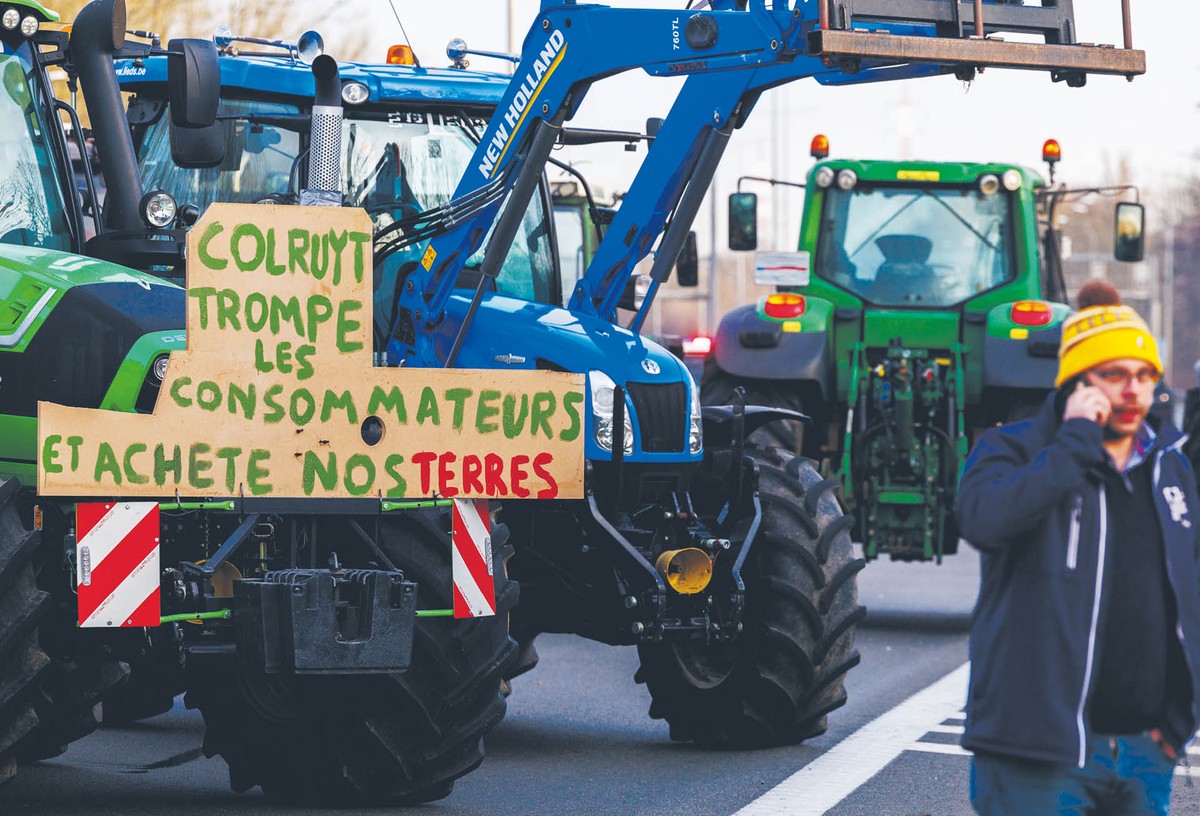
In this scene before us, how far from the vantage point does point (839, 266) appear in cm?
1599

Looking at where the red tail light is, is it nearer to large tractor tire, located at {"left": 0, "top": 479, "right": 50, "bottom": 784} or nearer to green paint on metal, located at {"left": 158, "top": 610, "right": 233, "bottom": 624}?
green paint on metal, located at {"left": 158, "top": 610, "right": 233, "bottom": 624}

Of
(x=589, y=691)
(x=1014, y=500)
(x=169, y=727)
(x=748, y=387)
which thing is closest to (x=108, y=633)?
(x=169, y=727)

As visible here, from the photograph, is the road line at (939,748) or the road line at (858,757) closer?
the road line at (858,757)

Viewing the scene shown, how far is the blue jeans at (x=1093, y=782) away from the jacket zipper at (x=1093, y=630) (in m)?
0.04

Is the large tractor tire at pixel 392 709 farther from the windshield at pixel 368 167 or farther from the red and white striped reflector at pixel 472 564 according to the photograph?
the windshield at pixel 368 167

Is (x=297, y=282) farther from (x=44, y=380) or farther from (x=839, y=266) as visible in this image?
(x=839, y=266)

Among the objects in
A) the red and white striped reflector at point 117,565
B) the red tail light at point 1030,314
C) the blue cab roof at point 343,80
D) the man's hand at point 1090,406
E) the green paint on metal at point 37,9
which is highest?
the green paint on metal at point 37,9

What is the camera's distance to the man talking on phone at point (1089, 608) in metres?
4.92

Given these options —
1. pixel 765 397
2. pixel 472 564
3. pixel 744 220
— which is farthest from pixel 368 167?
pixel 744 220

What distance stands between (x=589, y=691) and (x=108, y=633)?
476 cm

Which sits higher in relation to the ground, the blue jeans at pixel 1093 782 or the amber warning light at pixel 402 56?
the amber warning light at pixel 402 56

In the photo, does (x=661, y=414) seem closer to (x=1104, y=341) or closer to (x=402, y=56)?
(x=402, y=56)

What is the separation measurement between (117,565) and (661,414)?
2751 millimetres

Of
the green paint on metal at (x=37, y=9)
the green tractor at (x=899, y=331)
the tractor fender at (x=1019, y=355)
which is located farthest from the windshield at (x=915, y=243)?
the green paint on metal at (x=37, y=9)
